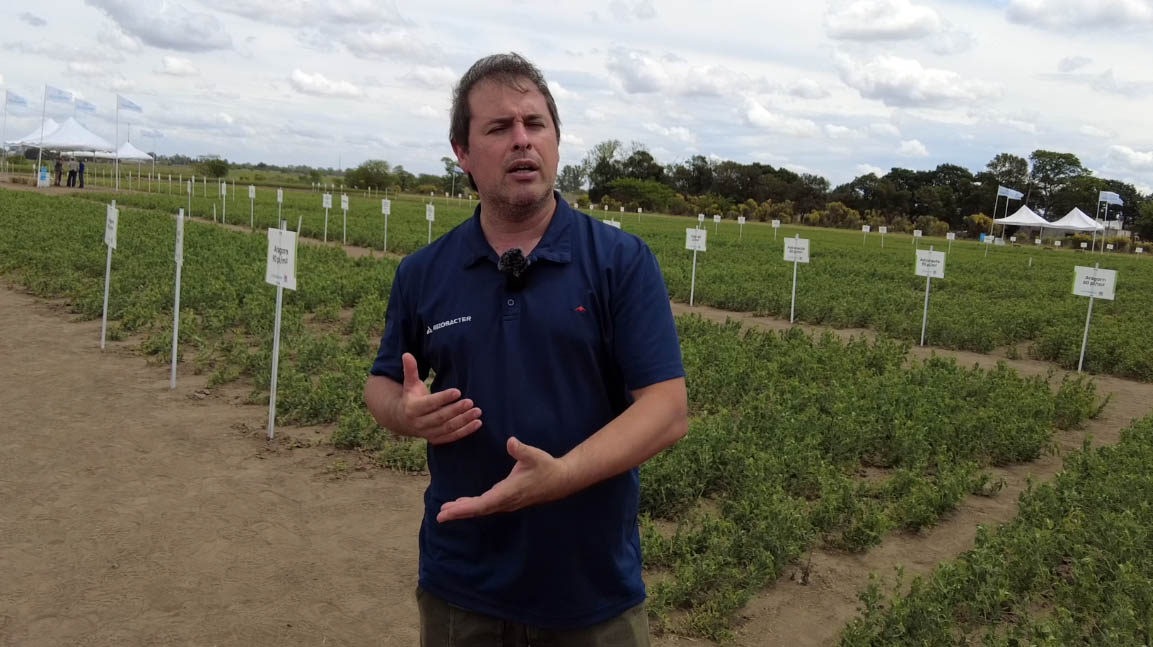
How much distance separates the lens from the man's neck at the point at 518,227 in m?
2.12

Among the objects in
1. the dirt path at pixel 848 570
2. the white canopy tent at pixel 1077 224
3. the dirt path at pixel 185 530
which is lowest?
the dirt path at pixel 185 530

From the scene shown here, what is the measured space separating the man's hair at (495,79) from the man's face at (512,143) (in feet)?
0.04

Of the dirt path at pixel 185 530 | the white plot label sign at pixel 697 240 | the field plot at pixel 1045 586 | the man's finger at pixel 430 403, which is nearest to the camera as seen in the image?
the man's finger at pixel 430 403

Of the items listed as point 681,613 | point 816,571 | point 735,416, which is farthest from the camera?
point 735,416

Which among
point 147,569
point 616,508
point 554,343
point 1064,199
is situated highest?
point 1064,199

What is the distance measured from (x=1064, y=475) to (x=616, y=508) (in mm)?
5721

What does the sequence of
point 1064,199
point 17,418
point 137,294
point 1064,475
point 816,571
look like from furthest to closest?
point 1064,199
point 137,294
point 17,418
point 1064,475
point 816,571

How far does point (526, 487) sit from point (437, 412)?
27 centimetres

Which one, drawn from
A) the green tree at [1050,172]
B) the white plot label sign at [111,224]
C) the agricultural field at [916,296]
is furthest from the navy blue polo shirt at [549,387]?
the green tree at [1050,172]

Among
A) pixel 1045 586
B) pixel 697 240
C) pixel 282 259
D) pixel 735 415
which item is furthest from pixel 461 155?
pixel 697 240

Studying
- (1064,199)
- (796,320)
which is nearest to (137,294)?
(796,320)

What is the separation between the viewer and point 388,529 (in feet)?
19.2

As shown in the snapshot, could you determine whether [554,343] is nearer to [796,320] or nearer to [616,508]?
[616,508]

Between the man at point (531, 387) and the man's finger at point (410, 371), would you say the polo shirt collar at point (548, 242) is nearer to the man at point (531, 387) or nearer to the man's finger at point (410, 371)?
the man at point (531, 387)
